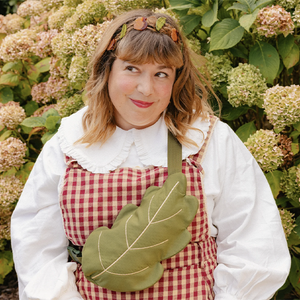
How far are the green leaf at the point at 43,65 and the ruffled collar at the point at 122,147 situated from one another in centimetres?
104

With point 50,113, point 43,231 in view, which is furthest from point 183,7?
point 43,231

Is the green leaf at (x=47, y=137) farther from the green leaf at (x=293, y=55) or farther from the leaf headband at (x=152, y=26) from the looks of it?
the green leaf at (x=293, y=55)

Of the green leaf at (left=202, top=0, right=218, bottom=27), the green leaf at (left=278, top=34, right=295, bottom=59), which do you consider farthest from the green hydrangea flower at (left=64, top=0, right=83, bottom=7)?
the green leaf at (left=278, top=34, right=295, bottom=59)

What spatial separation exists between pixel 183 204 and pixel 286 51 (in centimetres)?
96

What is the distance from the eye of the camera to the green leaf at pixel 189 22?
1823mm

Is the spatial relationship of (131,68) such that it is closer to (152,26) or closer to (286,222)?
(152,26)

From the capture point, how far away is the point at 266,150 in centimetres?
160

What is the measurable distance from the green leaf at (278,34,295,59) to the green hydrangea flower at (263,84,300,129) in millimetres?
248

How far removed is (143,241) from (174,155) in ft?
1.08

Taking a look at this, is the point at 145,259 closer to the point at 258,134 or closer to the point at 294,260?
the point at 258,134

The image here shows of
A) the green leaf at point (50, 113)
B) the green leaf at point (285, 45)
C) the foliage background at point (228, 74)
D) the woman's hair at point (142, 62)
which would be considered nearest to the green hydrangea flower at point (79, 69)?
the foliage background at point (228, 74)

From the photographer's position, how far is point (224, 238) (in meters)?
1.45

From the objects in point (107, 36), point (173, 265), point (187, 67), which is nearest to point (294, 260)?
point (173, 265)

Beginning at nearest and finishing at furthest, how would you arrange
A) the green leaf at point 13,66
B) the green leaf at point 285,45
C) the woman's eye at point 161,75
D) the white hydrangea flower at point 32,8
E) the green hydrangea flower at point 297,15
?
1. the woman's eye at point 161,75
2. the green hydrangea flower at point 297,15
3. the green leaf at point 285,45
4. the green leaf at point 13,66
5. the white hydrangea flower at point 32,8
